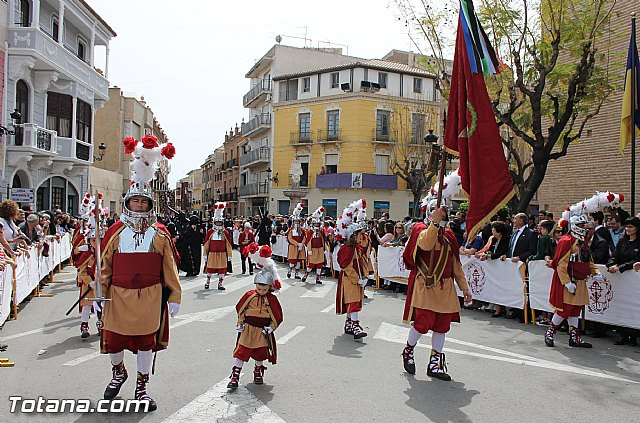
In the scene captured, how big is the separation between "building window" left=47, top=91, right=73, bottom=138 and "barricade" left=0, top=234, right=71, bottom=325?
33.9ft

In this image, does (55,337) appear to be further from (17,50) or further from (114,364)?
(17,50)

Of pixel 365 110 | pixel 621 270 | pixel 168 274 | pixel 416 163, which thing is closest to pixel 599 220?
pixel 621 270

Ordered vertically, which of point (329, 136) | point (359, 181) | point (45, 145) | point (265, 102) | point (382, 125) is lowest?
point (359, 181)

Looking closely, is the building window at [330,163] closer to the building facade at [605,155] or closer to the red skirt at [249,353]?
the building facade at [605,155]

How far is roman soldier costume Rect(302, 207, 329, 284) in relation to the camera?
16156 millimetres

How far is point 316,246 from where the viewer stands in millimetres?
16297

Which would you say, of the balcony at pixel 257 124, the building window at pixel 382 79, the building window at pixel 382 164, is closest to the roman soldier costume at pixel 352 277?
the building window at pixel 382 164

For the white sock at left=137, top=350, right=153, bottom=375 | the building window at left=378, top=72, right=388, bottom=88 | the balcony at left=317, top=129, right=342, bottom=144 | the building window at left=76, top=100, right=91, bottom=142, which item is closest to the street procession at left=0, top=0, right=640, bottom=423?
the white sock at left=137, top=350, right=153, bottom=375

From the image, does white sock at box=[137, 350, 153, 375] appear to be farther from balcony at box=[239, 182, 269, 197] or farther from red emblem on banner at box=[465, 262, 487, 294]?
balcony at box=[239, 182, 269, 197]

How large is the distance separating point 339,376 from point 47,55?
67.2 feet

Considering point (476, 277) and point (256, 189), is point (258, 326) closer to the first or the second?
point (476, 277)

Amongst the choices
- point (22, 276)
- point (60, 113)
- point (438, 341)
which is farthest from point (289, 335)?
point (60, 113)

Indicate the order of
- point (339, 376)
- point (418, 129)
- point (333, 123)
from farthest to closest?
point (333, 123)
point (418, 129)
point (339, 376)

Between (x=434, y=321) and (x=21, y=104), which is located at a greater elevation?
(x=21, y=104)
